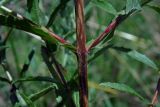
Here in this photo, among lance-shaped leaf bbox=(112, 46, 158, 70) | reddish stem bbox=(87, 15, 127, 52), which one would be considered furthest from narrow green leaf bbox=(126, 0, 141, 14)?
lance-shaped leaf bbox=(112, 46, 158, 70)

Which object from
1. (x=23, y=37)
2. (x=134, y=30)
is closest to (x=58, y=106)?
(x=23, y=37)

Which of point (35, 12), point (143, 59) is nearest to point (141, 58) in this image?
point (143, 59)

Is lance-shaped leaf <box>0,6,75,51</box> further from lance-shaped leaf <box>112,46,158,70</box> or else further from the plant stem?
lance-shaped leaf <box>112,46,158,70</box>

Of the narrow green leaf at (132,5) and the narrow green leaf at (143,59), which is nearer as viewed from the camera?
the narrow green leaf at (132,5)

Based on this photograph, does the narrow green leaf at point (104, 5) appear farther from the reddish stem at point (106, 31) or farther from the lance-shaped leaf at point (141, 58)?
the lance-shaped leaf at point (141, 58)

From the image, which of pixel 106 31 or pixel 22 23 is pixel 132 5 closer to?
pixel 106 31

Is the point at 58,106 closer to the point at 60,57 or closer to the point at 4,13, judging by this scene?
the point at 4,13

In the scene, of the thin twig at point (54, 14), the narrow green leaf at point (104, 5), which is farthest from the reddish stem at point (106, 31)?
the thin twig at point (54, 14)

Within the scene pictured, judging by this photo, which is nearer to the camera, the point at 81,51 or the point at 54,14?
the point at 81,51
